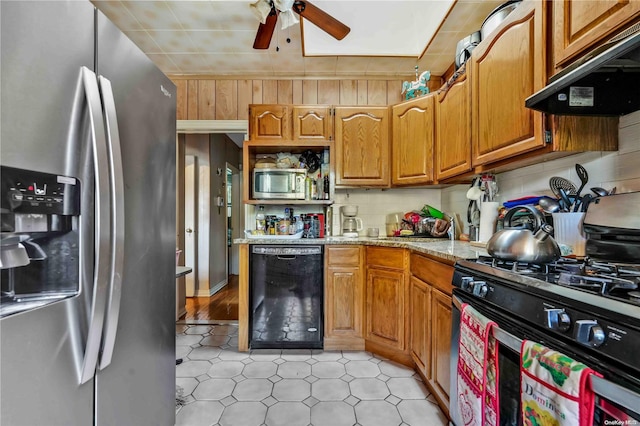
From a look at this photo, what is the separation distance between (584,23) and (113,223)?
171cm

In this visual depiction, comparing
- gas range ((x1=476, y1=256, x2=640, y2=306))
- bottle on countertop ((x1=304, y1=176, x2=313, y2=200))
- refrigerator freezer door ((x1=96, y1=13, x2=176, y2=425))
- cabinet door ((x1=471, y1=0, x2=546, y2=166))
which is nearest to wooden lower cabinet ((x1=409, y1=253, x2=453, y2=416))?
gas range ((x1=476, y1=256, x2=640, y2=306))

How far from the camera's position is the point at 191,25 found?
2316mm

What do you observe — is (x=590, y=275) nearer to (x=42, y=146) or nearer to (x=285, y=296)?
(x=42, y=146)

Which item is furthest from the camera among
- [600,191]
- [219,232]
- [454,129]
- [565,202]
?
[219,232]

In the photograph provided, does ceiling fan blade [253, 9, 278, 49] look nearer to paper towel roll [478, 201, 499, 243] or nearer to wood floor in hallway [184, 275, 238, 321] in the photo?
paper towel roll [478, 201, 499, 243]

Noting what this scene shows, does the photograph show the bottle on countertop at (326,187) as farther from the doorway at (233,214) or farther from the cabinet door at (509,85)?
the doorway at (233,214)

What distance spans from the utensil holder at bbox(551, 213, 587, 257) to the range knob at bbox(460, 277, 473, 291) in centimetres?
49

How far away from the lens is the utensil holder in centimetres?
130

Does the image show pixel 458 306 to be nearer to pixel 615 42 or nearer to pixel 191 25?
pixel 615 42

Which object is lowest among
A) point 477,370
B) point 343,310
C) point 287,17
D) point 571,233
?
point 343,310

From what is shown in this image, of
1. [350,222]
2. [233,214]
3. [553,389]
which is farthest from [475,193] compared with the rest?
[233,214]

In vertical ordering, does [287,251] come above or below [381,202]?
below

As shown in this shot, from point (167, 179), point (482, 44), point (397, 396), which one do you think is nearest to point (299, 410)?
point (397, 396)

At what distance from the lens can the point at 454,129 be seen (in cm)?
208
